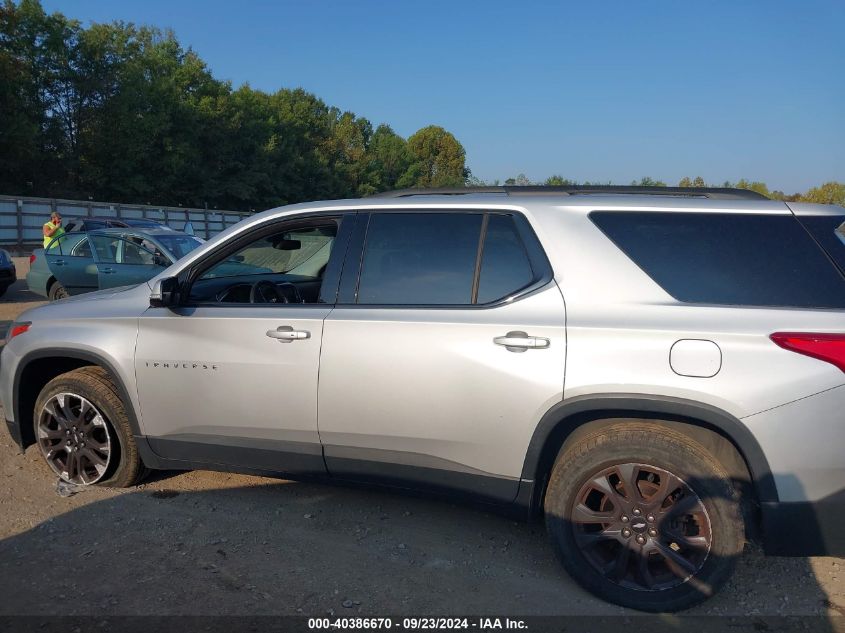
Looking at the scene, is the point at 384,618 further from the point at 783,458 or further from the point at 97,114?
the point at 97,114

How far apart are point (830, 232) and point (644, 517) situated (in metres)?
1.47

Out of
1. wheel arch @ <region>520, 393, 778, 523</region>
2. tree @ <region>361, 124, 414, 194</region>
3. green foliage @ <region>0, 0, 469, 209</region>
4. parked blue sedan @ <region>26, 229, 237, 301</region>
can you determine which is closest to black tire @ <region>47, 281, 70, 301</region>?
parked blue sedan @ <region>26, 229, 237, 301</region>

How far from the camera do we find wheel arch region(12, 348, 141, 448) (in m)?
4.21

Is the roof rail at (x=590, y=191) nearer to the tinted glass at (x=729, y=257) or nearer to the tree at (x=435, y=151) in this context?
the tinted glass at (x=729, y=257)

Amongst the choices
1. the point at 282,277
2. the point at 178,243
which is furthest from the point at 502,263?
the point at 178,243

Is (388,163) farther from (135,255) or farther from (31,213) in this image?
(135,255)

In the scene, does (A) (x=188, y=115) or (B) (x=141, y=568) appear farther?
(A) (x=188, y=115)

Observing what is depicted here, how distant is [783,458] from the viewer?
9.48 ft

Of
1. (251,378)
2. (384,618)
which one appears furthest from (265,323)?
(384,618)

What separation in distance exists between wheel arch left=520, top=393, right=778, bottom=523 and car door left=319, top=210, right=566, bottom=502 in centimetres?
7

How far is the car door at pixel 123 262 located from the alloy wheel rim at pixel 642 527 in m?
9.03

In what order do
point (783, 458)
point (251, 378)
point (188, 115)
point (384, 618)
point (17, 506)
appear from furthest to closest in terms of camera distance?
1. point (188, 115)
2. point (17, 506)
3. point (251, 378)
4. point (384, 618)
5. point (783, 458)

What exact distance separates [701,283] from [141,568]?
300cm

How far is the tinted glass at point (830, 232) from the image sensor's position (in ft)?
9.86
